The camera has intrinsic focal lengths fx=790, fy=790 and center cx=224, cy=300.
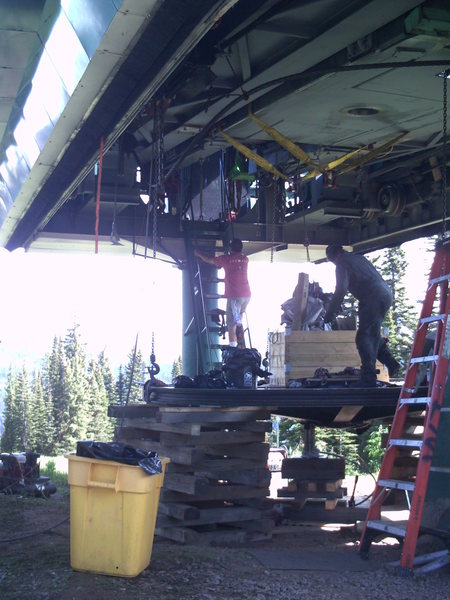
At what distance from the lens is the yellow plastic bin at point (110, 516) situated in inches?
266

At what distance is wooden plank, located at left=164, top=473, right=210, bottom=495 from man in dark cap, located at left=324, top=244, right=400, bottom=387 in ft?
9.47

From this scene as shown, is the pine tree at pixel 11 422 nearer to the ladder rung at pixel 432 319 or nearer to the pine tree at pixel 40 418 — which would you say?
the pine tree at pixel 40 418

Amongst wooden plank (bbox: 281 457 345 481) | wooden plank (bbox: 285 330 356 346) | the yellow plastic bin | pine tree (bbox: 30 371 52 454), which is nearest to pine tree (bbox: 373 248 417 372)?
pine tree (bbox: 30 371 52 454)

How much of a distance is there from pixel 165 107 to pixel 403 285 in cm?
4187

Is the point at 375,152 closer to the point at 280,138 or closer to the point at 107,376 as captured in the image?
the point at 280,138

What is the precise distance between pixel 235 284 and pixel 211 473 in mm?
5827

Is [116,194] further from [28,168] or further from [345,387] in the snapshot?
[345,387]

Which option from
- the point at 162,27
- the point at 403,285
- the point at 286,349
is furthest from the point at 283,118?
the point at 403,285

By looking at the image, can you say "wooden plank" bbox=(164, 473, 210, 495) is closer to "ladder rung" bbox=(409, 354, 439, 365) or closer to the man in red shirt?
"ladder rung" bbox=(409, 354, 439, 365)

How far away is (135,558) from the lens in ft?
22.3

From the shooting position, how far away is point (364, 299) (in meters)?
11.2

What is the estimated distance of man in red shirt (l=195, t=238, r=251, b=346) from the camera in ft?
48.6

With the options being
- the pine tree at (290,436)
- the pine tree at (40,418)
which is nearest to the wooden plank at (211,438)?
the pine tree at (290,436)

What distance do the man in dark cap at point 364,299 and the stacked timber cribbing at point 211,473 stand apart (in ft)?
5.65
